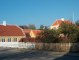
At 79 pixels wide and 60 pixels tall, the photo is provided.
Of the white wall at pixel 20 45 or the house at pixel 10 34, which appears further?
the house at pixel 10 34

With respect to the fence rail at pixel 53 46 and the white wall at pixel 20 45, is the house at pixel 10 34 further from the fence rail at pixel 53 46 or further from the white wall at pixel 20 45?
the fence rail at pixel 53 46

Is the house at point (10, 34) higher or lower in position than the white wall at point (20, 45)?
higher

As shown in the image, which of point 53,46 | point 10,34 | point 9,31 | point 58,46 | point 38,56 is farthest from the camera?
point 9,31

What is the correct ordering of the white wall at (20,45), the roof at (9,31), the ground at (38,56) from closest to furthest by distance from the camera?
the ground at (38,56)
the white wall at (20,45)
the roof at (9,31)

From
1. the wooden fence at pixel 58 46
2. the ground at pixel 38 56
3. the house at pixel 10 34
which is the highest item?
the house at pixel 10 34

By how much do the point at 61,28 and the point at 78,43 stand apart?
7.66 meters

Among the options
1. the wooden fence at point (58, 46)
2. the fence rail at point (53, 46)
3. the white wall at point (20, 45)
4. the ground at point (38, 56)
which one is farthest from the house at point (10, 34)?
the ground at point (38, 56)

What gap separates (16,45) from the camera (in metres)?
55.2

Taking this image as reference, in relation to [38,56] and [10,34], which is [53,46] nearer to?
[38,56]

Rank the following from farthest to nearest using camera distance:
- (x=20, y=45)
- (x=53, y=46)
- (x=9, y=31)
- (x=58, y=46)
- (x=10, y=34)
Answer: (x=9, y=31) < (x=10, y=34) < (x=20, y=45) < (x=53, y=46) < (x=58, y=46)

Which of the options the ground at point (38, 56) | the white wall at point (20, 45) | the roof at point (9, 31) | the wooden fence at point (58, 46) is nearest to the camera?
the ground at point (38, 56)

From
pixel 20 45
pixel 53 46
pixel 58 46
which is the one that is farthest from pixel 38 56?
pixel 20 45

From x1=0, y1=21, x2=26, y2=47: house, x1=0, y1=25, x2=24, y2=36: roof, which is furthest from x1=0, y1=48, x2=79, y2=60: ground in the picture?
x1=0, y1=25, x2=24, y2=36: roof

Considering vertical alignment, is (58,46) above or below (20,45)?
below
